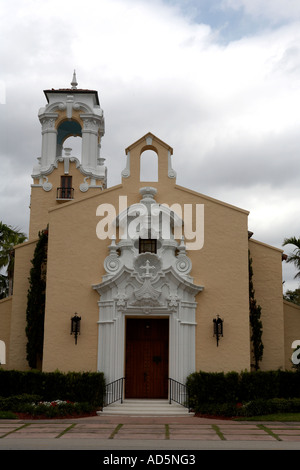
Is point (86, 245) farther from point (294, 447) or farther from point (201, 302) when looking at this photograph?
point (294, 447)

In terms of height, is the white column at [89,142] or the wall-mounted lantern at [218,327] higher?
the white column at [89,142]

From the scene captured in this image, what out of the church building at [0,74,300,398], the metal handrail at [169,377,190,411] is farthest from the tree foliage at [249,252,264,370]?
the metal handrail at [169,377,190,411]

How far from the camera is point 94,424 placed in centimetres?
1470

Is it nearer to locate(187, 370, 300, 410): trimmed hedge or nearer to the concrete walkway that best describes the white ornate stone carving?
locate(187, 370, 300, 410): trimmed hedge

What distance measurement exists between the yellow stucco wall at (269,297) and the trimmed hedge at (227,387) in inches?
95.4

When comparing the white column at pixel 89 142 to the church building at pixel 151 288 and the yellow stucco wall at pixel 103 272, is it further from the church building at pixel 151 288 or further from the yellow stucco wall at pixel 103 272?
the yellow stucco wall at pixel 103 272

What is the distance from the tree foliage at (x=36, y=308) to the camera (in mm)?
19672

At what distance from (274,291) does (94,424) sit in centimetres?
877

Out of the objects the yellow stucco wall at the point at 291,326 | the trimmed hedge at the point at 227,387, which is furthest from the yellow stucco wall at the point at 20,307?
the yellow stucco wall at the point at 291,326

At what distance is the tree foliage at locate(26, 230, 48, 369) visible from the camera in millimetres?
19672

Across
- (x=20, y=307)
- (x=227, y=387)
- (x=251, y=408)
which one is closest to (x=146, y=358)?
(x=227, y=387)

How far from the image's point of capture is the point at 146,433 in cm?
1325

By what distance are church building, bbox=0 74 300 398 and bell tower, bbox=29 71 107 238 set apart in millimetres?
9974

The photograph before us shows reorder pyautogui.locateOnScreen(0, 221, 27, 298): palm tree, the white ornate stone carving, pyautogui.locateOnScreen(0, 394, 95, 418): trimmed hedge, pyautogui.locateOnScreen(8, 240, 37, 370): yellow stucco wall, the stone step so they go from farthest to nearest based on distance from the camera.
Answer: pyautogui.locateOnScreen(0, 221, 27, 298): palm tree, pyautogui.locateOnScreen(8, 240, 37, 370): yellow stucco wall, the white ornate stone carving, the stone step, pyautogui.locateOnScreen(0, 394, 95, 418): trimmed hedge
